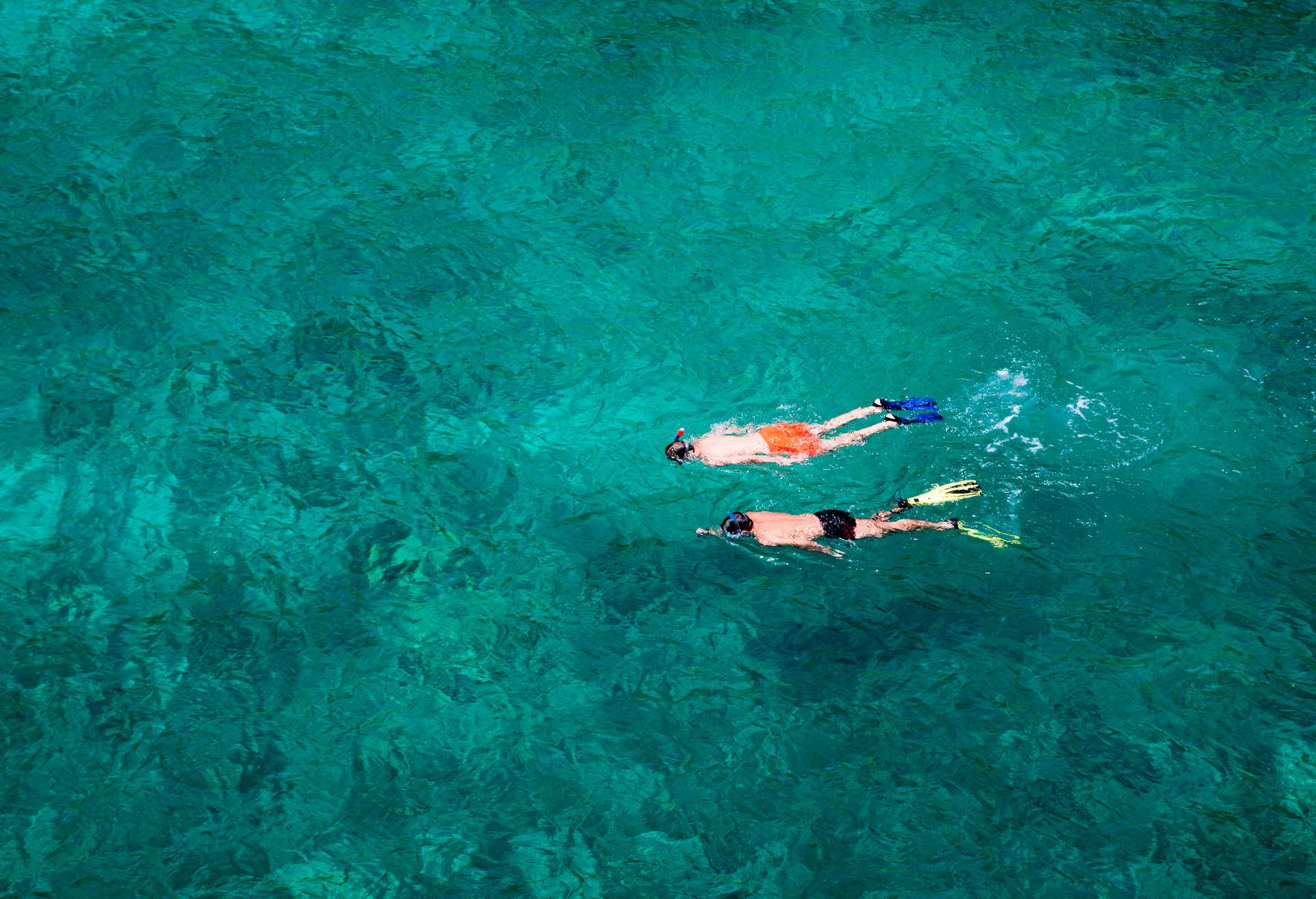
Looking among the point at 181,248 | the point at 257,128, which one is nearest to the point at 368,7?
the point at 257,128

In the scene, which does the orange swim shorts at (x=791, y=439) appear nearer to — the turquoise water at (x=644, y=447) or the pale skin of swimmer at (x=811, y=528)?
the turquoise water at (x=644, y=447)

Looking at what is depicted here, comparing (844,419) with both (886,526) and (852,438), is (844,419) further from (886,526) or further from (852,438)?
(886,526)

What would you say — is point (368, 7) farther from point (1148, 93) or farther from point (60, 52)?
point (1148, 93)

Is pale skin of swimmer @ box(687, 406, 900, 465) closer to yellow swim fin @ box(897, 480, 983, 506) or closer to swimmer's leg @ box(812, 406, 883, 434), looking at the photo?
swimmer's leg @ box(812, 406, 883, 434)

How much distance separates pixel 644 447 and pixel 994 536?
11.4 feet

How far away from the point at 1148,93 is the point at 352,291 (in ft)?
34.2

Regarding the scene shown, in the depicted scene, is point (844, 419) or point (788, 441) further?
point (844, 419)

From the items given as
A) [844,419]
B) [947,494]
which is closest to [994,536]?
[947,494]

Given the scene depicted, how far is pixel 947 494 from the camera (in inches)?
383

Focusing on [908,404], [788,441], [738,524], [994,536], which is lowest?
[994,536]

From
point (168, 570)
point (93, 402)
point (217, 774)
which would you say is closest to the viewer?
point (217, 774)

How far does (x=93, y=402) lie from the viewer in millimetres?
11062

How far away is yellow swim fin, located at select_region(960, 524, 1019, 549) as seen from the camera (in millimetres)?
9734

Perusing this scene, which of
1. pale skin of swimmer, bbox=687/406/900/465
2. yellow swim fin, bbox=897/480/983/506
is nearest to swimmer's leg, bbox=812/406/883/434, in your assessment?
pale skin of swimmer, bbox=687/406/900/465
